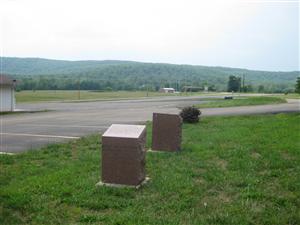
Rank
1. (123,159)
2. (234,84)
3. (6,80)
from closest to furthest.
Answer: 1. (123,159)
2. (6,80)
3. (234,84)

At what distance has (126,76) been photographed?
334ft

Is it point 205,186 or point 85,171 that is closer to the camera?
point 205,186

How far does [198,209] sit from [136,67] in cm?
10659

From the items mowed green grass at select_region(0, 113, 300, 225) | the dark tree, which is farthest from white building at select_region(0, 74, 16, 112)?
the dark tree

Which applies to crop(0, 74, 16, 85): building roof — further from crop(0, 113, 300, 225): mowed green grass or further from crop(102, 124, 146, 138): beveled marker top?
crop(102, 124, 146, 138): beveled marker top

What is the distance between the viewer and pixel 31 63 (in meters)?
111

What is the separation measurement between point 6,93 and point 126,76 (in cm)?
7572

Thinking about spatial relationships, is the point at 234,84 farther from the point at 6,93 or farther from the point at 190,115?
the point at 190,115

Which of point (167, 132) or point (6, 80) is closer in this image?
point (167, 132)

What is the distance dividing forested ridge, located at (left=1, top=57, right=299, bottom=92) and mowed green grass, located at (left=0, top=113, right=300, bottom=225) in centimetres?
6134

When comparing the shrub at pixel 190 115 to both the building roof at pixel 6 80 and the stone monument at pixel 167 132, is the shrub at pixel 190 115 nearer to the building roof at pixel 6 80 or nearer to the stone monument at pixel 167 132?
the stone monument at pixel 167 132

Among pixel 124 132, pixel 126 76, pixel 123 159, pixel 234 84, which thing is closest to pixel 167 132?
pixel 124 132

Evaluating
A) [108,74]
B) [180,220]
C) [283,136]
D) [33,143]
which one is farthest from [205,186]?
[108,74]

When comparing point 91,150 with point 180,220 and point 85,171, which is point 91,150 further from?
point 180,220
